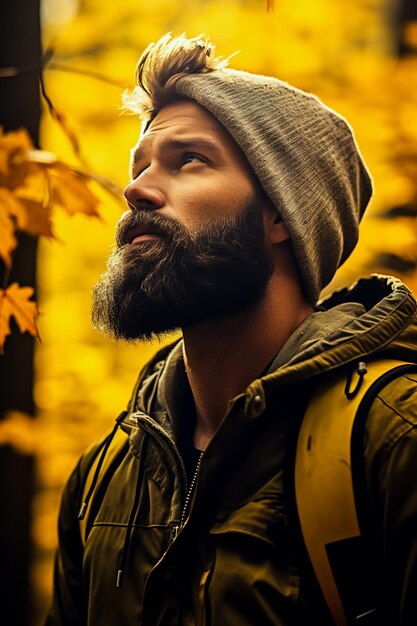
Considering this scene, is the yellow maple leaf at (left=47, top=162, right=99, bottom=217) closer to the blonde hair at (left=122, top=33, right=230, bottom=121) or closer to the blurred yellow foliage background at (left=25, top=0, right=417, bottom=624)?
the blonde hair at (left=122, top=33, right=230, bottom=121)

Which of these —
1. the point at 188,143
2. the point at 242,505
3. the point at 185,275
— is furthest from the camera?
the point at 188,143

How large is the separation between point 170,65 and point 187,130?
0.33 meters

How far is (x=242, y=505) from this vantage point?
219 cm

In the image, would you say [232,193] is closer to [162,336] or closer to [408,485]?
[162,336]

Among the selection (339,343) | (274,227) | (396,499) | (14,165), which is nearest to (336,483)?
(396,499)

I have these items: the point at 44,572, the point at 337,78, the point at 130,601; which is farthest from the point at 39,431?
the point at 337,78

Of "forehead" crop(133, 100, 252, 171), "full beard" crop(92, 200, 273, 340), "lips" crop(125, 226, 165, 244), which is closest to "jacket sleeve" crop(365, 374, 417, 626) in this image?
"full beard" crop(92, 200, 273, 340)

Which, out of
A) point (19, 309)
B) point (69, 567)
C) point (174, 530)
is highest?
point (19, 309)

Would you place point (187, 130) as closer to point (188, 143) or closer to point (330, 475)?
point (188, 143)

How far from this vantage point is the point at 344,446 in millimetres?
2035

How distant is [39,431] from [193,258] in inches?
128

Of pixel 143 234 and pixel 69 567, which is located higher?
pixel 143 234

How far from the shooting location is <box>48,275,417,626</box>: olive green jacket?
1979 mm

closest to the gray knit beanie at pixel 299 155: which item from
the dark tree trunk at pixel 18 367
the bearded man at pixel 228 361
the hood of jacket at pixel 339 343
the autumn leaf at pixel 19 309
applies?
the bearded man at pixel 228 361
